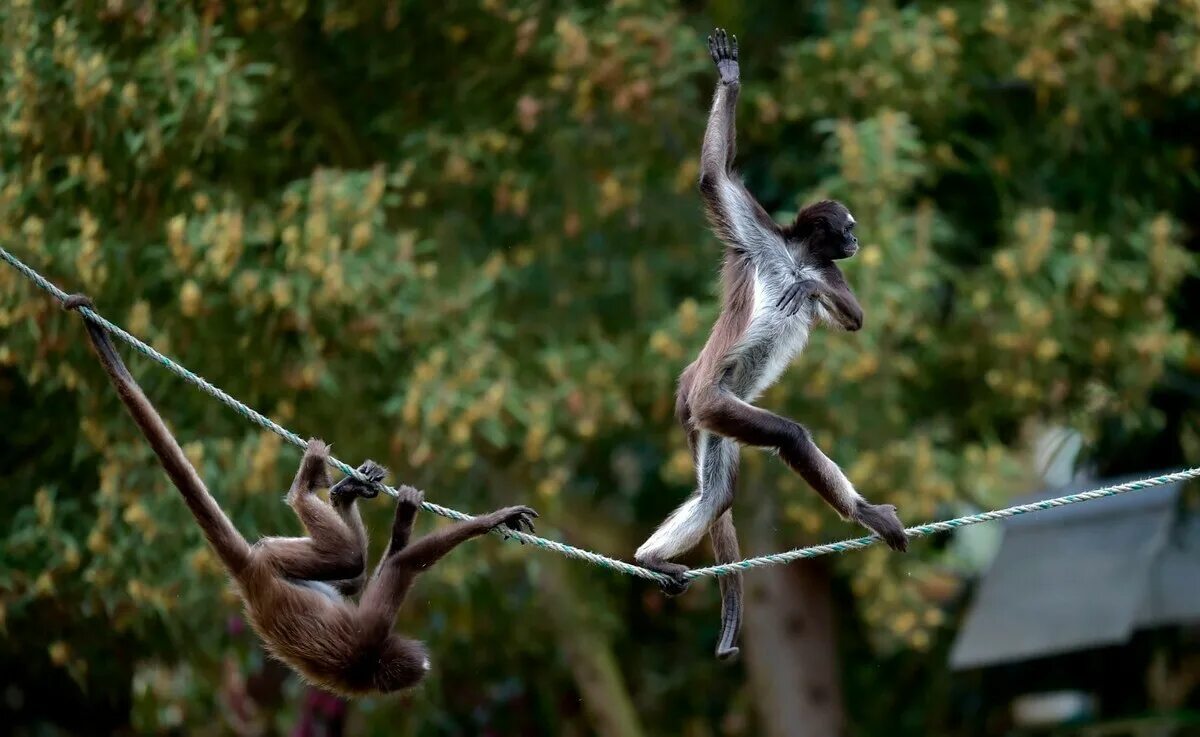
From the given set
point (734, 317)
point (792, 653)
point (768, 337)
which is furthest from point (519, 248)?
point (768, 337)

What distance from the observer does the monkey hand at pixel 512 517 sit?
783cm

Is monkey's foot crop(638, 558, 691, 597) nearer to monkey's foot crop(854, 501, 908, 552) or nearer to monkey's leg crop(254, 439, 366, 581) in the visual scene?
monkey's foot crop(854, 501, 908, 552)

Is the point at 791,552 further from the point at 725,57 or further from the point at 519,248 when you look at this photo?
the point at 519,248

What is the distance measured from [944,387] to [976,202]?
63.2 inches

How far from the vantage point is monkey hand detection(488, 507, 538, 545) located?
25.7ft

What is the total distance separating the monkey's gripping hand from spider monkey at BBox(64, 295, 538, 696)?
208cm

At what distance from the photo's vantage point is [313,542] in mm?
8562

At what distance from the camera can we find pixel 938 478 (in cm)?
1161

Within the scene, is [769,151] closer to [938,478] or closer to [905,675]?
[938,478]

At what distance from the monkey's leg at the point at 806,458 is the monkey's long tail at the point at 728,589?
649 millimetres

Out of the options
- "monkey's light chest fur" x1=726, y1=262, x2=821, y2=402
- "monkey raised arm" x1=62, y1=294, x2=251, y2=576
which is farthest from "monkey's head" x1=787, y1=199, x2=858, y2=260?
"monkey raised arm" x1=62, y1=294, x2=251, y2=576

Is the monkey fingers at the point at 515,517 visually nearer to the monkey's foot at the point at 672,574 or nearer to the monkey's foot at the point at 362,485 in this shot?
the monkey's foot at the point at 672,574

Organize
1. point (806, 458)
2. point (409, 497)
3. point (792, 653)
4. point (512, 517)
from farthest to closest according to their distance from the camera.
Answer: point (792, 653), point (409, 497), point (512, 517), point (806, 458)

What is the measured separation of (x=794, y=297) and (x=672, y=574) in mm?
1428
